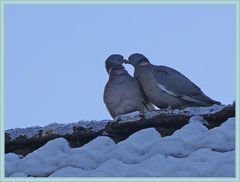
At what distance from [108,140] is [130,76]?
1819mm

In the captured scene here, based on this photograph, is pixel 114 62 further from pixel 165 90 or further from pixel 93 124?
pixel 93 124

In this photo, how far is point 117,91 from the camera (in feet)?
Answer: 21.5

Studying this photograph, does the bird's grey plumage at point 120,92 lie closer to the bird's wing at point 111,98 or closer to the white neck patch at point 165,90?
the bird's wing at point 111,98

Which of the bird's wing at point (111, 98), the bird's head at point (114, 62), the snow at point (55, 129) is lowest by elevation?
the snow at point (55, 129)

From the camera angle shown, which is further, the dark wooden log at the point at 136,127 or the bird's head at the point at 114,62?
the bird's head at the point at 114,62

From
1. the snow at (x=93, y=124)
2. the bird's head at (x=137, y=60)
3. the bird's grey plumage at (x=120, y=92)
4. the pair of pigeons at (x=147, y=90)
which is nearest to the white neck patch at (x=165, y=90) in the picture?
the pair of pigeons at (x=147, y=90)

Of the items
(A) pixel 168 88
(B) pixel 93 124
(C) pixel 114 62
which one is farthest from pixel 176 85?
(B) pixel 93 124

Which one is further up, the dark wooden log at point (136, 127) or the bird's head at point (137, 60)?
the bird's head at point (137, 60)

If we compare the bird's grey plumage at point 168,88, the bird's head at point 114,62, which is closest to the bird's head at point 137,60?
the bird's grey plumage at point 168,88

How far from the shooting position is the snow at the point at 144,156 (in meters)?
4.14

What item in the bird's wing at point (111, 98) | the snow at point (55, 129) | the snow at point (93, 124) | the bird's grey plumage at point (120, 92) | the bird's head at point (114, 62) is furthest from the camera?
the bird's head at point (114, 62)

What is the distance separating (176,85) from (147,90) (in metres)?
0.32

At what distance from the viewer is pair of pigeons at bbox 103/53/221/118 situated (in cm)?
649

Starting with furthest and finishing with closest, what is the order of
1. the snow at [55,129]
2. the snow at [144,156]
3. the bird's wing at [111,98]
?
the bird's wing at [111,98] < the snow at [55,129] < the snow at [144,156]
